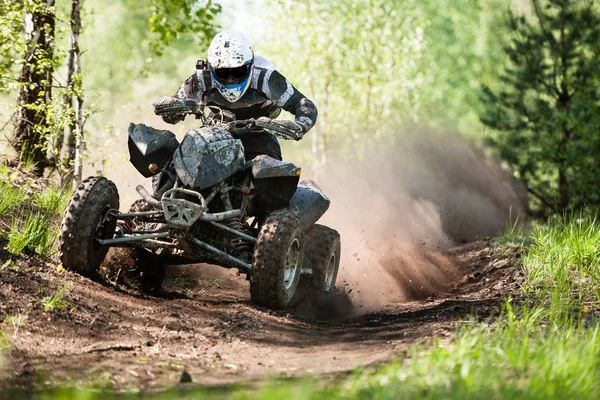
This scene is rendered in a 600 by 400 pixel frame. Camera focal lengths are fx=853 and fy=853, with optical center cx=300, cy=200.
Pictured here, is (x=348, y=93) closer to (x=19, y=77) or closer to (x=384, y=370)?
(x=19, y=77)

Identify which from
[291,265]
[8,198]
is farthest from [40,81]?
[291,265]

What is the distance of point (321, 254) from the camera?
28.8ft

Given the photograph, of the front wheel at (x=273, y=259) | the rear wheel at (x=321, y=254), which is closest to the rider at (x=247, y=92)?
the front wheel at (x=273, y=259)

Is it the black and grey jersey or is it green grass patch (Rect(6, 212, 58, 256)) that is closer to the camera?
green grass patch (Rect(6, 212, 58, 256))

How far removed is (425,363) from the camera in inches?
168

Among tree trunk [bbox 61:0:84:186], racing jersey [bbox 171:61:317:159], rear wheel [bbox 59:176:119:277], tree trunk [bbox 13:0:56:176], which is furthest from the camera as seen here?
tree trunk [bbox 61:0:84:186]

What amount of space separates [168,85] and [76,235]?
4258 centimetres

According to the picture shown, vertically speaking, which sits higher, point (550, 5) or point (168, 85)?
point (168, 85)

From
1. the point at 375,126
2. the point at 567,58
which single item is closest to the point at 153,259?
the point at 567,58

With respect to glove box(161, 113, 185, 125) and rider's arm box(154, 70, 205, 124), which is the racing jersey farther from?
glove box(161, 113, 185, 125)

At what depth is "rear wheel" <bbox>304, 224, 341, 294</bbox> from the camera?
28.5 ft

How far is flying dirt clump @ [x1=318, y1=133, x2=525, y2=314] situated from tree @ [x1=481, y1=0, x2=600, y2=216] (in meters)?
0.77

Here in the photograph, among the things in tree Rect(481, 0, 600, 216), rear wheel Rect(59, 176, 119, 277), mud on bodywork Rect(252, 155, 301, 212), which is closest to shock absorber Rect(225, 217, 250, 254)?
mud on bodywork Rect(252, 155, 301, 212)

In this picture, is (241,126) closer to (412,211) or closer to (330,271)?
(330,271)
